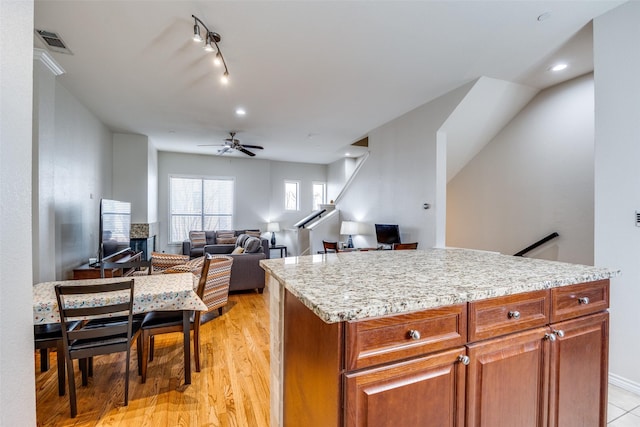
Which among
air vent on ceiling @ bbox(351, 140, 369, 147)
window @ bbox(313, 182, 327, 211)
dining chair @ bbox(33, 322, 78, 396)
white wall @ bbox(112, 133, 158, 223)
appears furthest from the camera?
window @ bbox(313, 182, 327, 211)

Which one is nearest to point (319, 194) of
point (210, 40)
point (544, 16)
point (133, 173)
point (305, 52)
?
point (133, 173)

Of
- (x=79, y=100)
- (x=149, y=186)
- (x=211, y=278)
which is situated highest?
(x=79, y=100)

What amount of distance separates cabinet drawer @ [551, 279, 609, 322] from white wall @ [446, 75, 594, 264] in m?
2.55

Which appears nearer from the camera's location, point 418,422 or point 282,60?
point 418,422

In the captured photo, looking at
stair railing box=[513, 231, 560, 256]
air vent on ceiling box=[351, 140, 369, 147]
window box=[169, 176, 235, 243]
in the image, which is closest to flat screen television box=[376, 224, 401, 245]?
stair railing box=[513, 231, 560, 256]

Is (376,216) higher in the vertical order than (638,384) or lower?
higher

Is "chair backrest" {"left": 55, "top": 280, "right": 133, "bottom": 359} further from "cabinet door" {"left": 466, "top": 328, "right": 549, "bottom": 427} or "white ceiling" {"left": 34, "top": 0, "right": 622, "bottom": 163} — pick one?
"white ceiling" {"left": 34, "top": 0, "right": 622, "bottom": 163}

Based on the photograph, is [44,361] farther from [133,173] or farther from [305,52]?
[133,173]

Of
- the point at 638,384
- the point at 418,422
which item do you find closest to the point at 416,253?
the point at 418,422

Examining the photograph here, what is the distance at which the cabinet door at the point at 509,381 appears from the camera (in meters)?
1.13

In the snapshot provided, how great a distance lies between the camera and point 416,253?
7.10ft

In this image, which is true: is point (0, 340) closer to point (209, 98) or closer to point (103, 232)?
point (103, 232)

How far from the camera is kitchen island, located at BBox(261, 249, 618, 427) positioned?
0.94 m

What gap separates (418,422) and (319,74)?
342 cm
